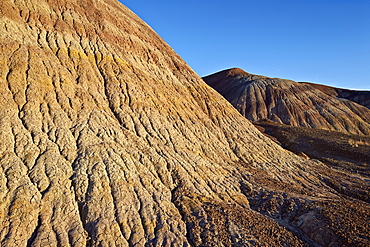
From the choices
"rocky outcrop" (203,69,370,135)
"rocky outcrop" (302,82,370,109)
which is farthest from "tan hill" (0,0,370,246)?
"rocky outcrop" (302,82,370,109)

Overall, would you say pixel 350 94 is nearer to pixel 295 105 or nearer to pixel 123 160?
pixel 295 105

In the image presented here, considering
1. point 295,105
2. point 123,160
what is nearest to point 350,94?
point 295,105

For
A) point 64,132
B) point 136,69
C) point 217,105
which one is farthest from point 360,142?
point 64,132

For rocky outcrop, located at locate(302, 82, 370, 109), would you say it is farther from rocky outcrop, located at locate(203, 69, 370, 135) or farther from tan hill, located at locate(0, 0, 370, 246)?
tan hill, located at locate(0, 0, 370, 246)

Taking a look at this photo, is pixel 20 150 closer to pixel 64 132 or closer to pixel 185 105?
pixel 64 132

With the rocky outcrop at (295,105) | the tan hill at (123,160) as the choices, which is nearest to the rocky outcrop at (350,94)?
the rocky outcrop at (295,105)
